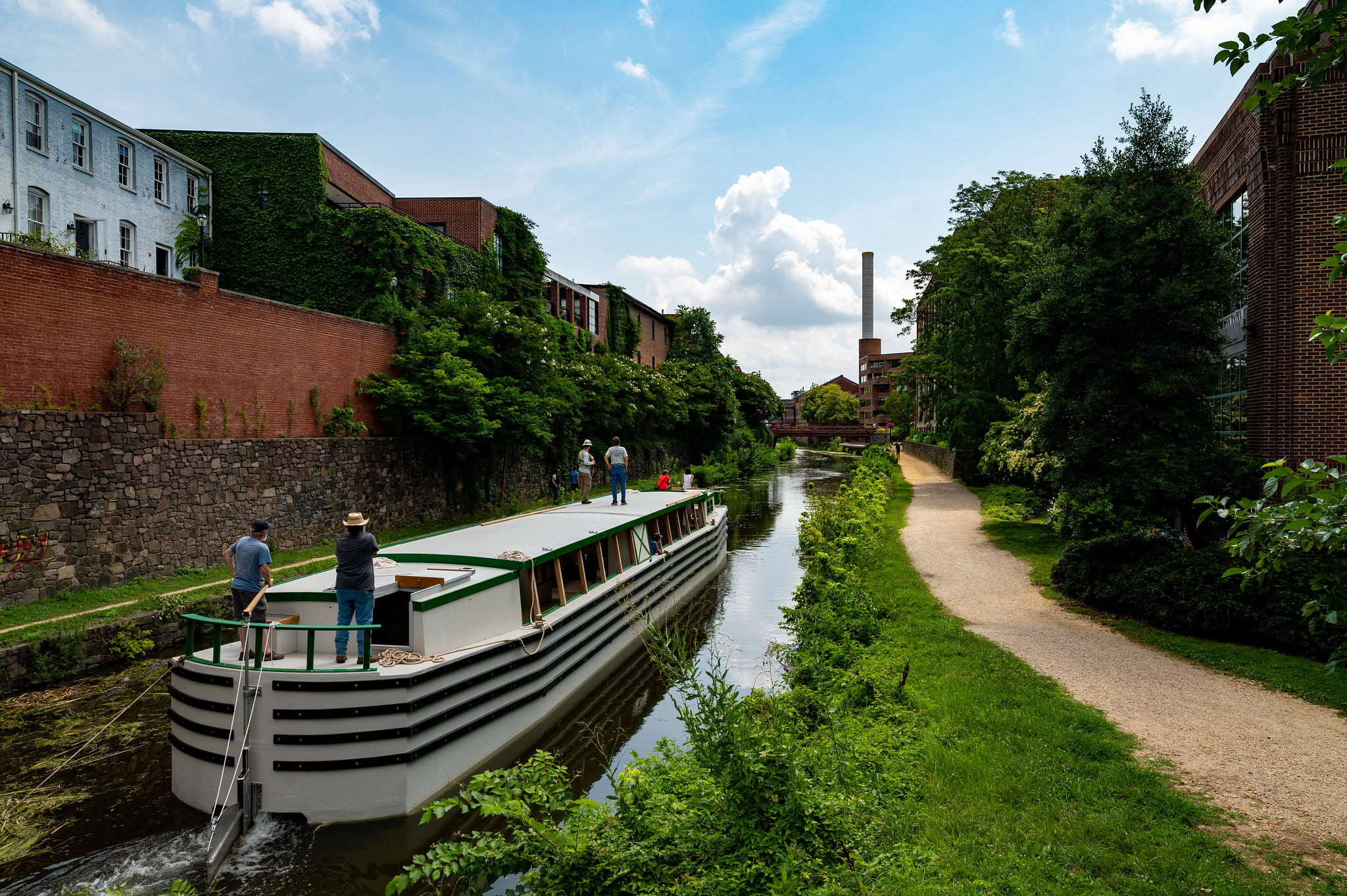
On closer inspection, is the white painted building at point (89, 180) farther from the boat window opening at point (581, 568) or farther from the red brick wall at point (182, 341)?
the boat window opening at point (581, 568)

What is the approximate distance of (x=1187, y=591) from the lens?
11383 millimetres

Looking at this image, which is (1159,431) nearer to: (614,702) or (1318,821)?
(1318,821)

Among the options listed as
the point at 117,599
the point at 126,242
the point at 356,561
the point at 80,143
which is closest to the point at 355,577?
the point at 356,561

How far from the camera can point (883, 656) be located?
1045 centimetres

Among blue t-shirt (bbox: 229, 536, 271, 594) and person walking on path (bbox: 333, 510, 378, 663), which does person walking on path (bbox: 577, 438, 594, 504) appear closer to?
blue t-shirt (bbox: 229, 536, 271, 594)

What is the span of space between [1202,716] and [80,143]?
29.5 m

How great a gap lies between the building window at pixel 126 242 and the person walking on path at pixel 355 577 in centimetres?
2175

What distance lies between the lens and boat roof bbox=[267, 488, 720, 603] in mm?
8734

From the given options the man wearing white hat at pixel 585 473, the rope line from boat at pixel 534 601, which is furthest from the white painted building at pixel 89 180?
the rope line from boat at pixel 534 601

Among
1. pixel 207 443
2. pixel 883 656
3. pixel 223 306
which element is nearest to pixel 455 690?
pixel 883 656

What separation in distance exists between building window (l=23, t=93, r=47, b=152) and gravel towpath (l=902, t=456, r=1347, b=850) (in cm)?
2586

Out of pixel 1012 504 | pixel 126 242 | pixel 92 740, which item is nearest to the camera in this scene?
pixel 92 740

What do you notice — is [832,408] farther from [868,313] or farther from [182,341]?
[182,341]

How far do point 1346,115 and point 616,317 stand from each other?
39315 mm
